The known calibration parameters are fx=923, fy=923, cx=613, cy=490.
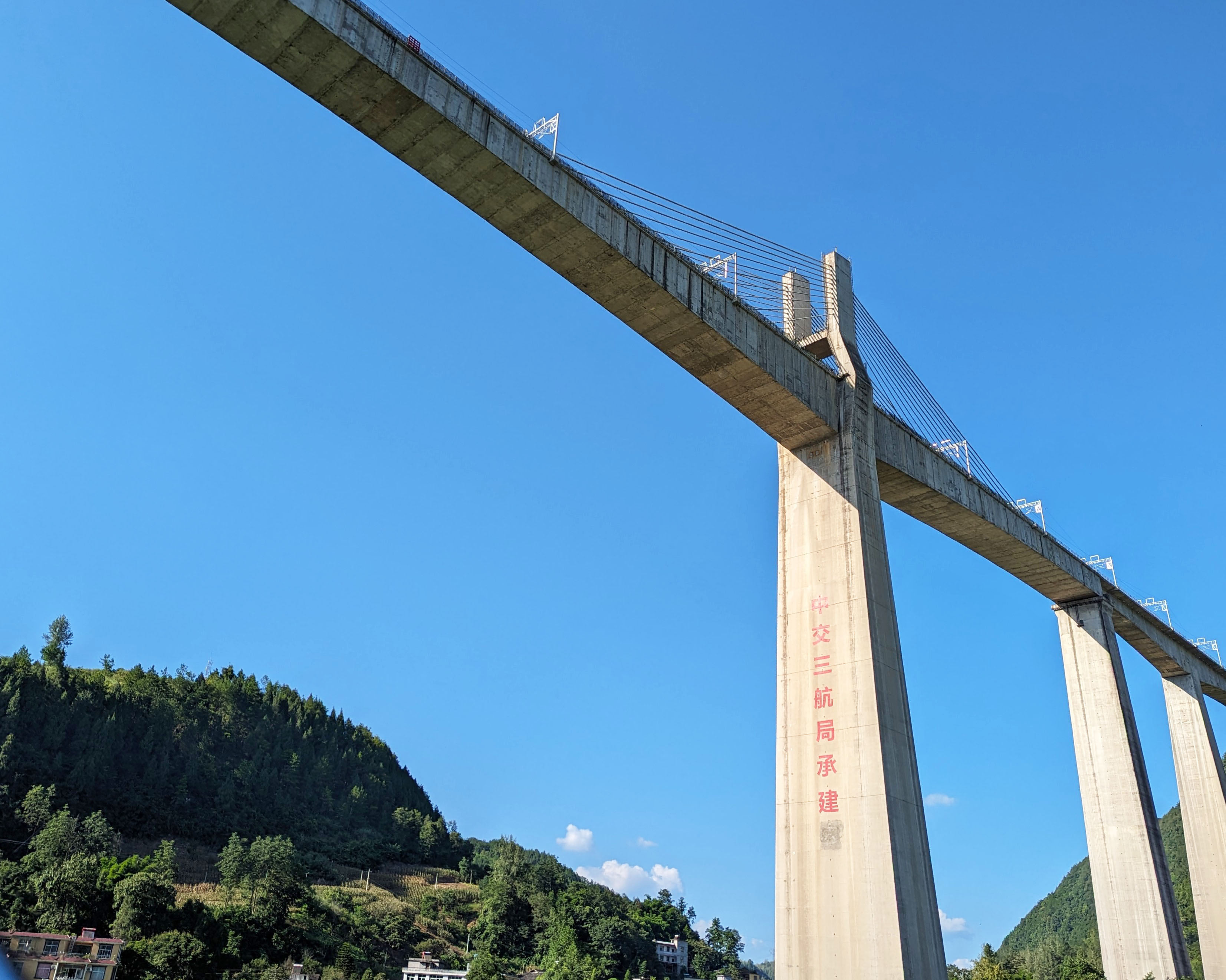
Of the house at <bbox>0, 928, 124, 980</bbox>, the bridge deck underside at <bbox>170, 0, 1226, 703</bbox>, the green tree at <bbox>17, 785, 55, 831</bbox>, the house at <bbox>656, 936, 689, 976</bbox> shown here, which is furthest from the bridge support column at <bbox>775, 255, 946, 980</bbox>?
the house at <bbox>656, 936, 689, 976</bbox>

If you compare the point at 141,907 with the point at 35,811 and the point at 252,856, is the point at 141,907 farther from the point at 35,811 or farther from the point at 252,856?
the point at 35,811

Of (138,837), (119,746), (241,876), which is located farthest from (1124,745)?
(119,746)

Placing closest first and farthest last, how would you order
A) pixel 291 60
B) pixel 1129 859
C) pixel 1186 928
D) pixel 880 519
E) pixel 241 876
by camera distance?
pixel 291 60
pixel 880 519
pixel 1129 859
pixel 1186 928
pixel 241 876

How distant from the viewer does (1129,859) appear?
28.2m

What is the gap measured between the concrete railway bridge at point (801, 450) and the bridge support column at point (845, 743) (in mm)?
37

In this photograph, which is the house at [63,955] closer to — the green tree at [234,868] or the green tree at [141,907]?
the green tree at [141,907]

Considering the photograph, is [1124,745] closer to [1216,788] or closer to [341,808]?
[1216,788]

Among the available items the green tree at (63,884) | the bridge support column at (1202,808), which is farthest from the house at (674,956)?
the bridge support column at (1202,808)

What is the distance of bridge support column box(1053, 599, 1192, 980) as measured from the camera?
2748 centimetres

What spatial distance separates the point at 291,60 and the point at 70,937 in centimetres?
4348

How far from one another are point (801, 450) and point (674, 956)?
79.6 metres

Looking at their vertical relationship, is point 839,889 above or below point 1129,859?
below

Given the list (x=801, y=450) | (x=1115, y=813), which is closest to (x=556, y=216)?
(x=801, y=450)

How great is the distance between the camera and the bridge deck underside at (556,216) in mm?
11922
